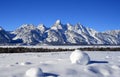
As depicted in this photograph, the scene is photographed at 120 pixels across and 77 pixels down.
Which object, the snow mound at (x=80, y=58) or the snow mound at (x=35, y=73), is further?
the snow mound at (x=80, y=58)

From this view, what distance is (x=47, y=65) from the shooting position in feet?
45.8

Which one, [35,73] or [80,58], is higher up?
[80,58]

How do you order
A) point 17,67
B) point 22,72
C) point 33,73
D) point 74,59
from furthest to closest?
1. point 74,59
2. point 17,67
3. point 22,72
4. point 33,73

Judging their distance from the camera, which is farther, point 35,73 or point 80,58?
point 80,58

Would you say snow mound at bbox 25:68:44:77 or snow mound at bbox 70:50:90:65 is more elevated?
A: snow mound at bbox 70:50:90:65

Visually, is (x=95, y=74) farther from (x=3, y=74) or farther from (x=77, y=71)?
(x=3, y=74)

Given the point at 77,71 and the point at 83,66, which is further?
the point at 83,66

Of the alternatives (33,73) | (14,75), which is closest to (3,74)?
(14,75)

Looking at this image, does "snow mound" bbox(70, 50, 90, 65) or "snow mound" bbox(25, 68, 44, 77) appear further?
"snow mound" bbox(70, 50, 90, 65)

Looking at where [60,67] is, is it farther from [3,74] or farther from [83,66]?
[3,74]

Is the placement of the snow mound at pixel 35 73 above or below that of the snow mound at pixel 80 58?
below

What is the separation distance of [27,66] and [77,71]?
2.55 meters

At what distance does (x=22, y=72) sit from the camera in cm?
1237

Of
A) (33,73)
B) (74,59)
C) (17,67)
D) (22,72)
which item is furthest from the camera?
(74,59)
